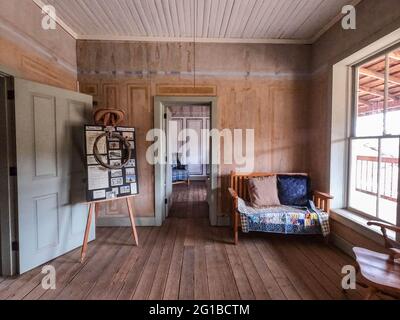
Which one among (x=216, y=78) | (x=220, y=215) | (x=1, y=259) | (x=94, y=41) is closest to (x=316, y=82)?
(x=216, y=78)

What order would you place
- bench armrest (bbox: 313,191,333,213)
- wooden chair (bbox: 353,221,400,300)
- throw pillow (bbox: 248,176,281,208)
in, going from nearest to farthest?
wooden chair (bbox: 353,221,400,300), bench armrest (bbox: 313,191,333,213), throw pillow (bbox: 248,176,281,208)

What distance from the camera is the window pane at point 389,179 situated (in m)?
2.33

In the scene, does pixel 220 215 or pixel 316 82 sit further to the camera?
pixel 220 215

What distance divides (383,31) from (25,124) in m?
3.73

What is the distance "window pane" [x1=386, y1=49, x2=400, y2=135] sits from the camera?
2.33m

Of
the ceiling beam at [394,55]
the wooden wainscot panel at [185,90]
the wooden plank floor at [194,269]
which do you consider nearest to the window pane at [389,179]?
the wooden plank floor at [194,269]

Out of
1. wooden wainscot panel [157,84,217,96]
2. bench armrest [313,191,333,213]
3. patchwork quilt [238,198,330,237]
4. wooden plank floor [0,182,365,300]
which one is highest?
wooden wainscot panel [157,84,217,96]

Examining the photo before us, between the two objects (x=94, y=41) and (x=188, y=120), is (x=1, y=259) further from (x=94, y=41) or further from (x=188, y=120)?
(x=188, y=120)

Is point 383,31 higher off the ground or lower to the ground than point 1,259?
higher

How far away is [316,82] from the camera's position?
3.43 meters

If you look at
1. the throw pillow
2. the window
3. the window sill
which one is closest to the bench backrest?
the throw pillow

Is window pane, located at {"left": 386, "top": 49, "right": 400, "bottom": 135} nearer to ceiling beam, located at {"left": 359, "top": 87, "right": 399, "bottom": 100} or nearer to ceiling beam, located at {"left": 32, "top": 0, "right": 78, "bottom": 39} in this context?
ceiling beam, located at {"left": 359, "top": 87, "right": 399, "bottom": 100}

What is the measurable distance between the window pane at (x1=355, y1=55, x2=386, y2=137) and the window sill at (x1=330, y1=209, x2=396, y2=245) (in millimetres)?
1032

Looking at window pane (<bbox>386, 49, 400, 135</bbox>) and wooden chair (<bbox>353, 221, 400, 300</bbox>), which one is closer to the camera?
wooden chair (<bbox>353, 221, 400, 300</bbox>)
